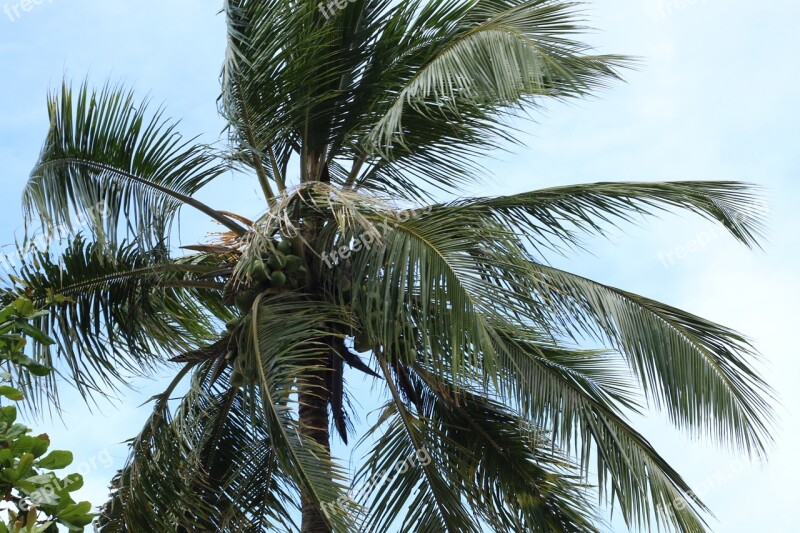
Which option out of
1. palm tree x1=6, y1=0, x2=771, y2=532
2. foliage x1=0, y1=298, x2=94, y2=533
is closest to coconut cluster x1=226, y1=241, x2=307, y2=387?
palm tree x1=6, y1=0, x2=771, y2=532

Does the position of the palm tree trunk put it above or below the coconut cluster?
below

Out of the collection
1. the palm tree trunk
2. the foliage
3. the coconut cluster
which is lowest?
the foliage

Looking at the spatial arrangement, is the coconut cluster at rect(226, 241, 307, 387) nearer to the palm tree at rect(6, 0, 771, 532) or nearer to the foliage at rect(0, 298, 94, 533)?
the palm tree at rect(6, 0, 771, 532)

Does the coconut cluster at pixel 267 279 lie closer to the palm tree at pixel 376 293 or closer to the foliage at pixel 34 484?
the palm tree at pixel 376 293

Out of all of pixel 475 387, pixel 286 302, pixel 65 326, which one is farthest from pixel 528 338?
pixel 65 326

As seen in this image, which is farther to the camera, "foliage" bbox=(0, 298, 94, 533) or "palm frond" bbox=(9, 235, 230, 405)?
"palm frond" bbox=(9, 235, 230, 405)

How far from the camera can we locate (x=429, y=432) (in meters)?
7.62

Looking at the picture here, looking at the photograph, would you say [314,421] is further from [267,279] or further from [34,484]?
[34,484]

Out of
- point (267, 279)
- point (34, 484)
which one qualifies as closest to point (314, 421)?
point (267, 279)

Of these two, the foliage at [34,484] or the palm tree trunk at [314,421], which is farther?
the palm tree trunk at [314,421]

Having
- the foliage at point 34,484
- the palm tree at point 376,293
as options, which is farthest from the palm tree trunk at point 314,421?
the foliage at point 34,484

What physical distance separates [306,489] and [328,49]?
11.0ft

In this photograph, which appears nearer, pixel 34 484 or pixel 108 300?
pixel 34 484

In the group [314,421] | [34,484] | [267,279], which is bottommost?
[34,484]
